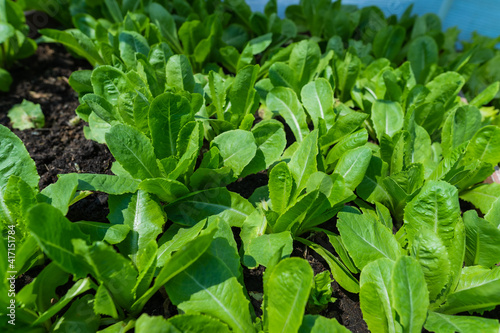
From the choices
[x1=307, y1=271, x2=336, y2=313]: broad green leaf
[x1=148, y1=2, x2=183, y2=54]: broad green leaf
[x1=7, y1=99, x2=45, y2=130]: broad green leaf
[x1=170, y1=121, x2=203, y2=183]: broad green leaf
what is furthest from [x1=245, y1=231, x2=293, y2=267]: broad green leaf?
[x1=148, y1=2, x2=183, y2=54]: broad green leaf

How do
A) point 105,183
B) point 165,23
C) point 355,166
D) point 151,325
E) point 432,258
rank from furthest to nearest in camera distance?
point 165,23
point 355,166
point 105,183
point 432,258
point 151,325

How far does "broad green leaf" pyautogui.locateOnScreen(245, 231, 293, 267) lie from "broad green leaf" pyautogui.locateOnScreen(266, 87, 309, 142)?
600mm

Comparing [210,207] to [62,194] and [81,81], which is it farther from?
[81,81]

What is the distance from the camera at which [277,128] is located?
4.81 feet

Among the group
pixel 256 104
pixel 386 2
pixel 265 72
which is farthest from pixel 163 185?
pixel 386 2

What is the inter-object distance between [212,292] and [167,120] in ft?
2.03

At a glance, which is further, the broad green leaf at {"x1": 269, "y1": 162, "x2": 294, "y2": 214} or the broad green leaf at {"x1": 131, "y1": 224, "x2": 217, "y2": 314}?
the broad green leaf at {"x1": 269, "y1": 162, "x2": 294, "y2": 214}

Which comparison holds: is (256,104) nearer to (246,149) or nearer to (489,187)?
(246,149)

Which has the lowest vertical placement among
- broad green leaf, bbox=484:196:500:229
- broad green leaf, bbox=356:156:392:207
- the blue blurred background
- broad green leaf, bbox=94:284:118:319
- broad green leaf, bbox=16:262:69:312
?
broad green leaf, bbox=16:262:69:312

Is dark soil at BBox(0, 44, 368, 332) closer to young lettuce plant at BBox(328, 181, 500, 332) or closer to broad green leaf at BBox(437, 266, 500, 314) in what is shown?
young lettuce plant at BBox(328, 181, 500, 332)

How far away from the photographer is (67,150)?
5.27ft

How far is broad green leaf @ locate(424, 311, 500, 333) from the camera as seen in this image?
3.30ft

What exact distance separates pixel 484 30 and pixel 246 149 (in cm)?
304

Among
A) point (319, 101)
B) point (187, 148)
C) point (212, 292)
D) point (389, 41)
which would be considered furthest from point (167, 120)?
point (389, 41)
